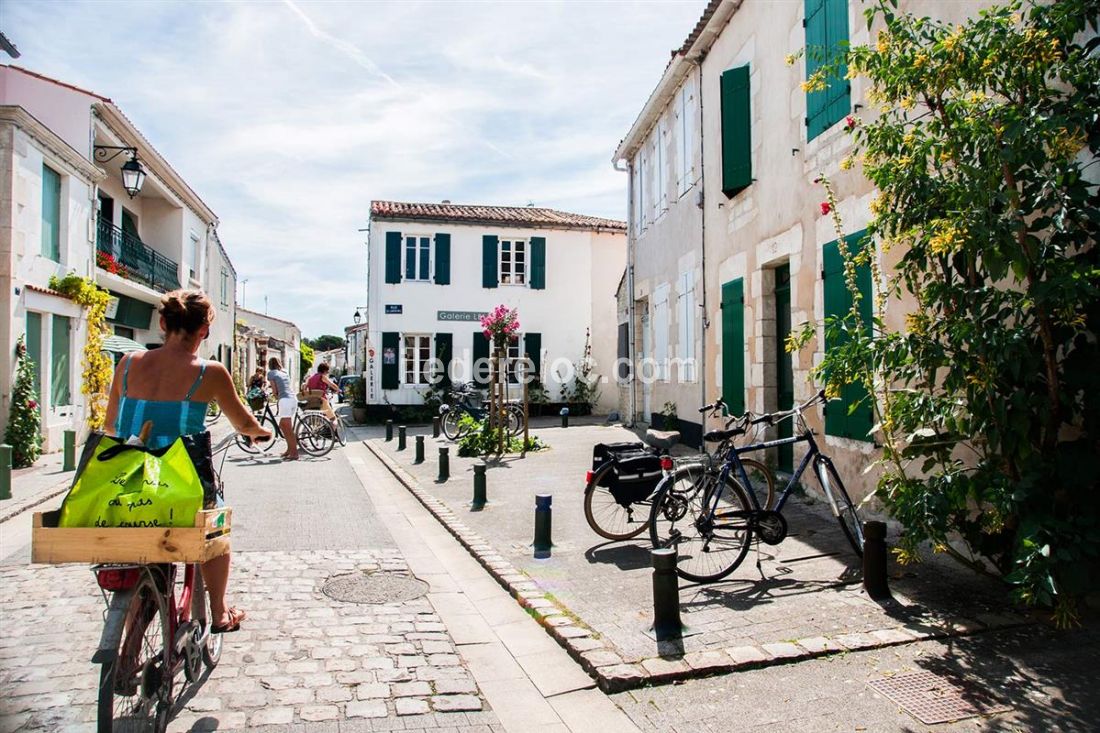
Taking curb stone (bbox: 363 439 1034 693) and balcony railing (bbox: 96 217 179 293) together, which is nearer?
curb stone (bbox: 363 439 1034 693)

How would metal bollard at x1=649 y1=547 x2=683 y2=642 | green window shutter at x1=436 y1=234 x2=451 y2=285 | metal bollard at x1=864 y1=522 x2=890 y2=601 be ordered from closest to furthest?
1. metal bollard at x1=649 y1=547 x2=683 y2=642
2. metal bollard at x1=864 y1=522 x2=890 y2=601
3. green window shutter at x1=436 y1=234 x2=451 y2=285

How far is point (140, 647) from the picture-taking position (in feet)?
9.53

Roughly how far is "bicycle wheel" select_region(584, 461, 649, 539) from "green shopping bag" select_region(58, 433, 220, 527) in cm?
376

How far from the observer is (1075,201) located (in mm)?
3744

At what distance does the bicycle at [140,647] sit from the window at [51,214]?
477 inches

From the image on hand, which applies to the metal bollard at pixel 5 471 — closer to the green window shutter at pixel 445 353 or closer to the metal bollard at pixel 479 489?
the metal bollard at pixel 479 489

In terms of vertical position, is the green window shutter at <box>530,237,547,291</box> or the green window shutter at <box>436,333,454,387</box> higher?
the green window shutter at <box>530,237,547,291</box>

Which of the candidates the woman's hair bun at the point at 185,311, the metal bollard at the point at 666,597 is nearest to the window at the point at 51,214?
the woman's hair bun at the point at 185,311

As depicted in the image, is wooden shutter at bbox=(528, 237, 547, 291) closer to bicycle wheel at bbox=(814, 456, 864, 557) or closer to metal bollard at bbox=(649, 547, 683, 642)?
bicycle wheel at bbox=(814, 456, 864, 557)

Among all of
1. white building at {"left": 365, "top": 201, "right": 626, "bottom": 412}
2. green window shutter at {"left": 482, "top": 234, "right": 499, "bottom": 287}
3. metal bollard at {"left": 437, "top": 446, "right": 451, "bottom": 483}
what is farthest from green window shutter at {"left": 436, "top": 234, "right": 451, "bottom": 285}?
metal bollard at {"left": 437, "top": 446, "right": 451, "bottom": 483}

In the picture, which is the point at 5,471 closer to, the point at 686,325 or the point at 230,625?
the point at 230,625

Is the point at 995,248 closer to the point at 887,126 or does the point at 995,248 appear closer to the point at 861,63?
the point at 887,126

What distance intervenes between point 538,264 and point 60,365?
1364 cm

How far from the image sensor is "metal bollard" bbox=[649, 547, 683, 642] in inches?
160
